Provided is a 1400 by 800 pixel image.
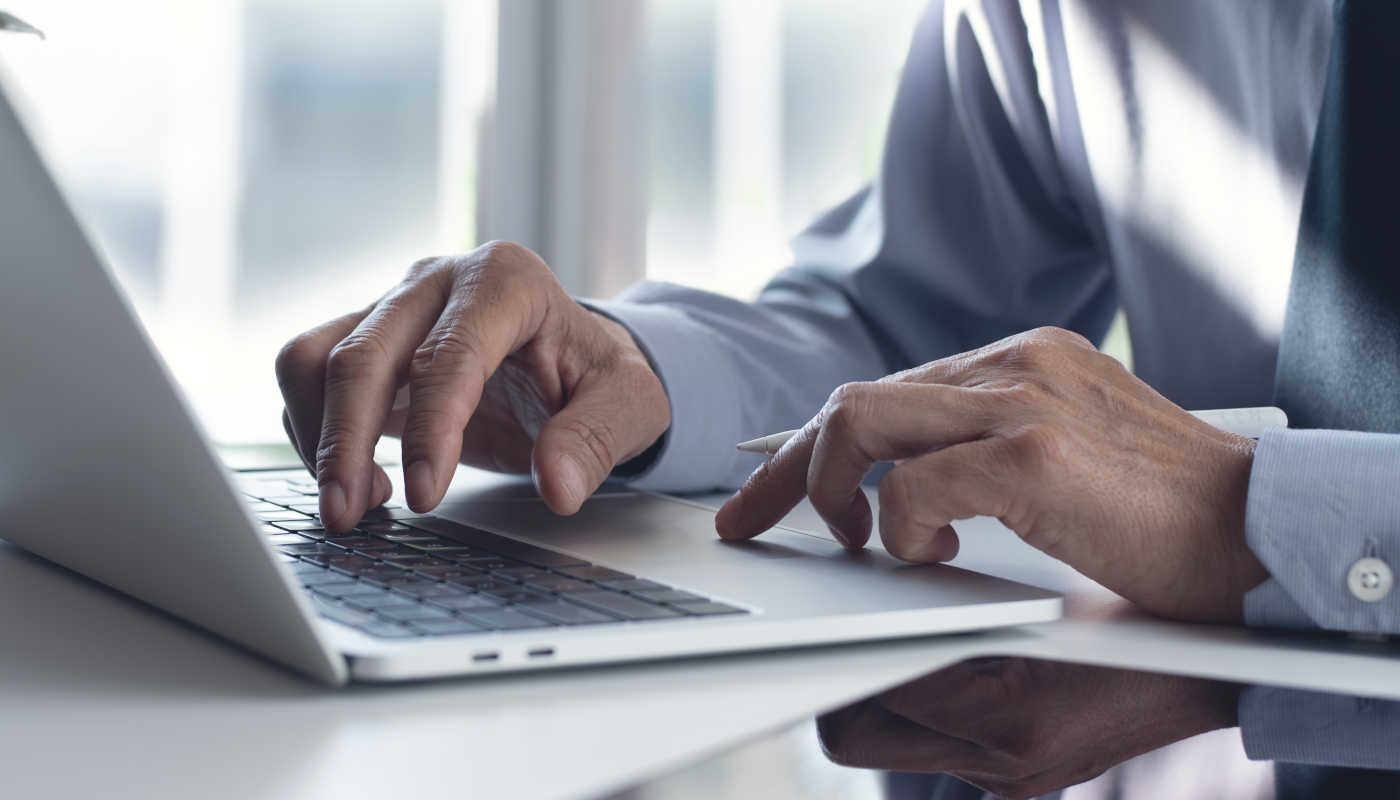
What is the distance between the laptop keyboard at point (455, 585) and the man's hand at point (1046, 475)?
12 centimetres

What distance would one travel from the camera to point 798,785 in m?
0.29

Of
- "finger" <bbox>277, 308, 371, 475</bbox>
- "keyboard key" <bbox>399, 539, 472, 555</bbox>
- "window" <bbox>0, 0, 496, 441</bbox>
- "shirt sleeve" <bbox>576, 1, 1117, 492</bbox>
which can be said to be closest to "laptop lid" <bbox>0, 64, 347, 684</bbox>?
"keyboard key" <bbox>399, 539, 472, 555</bbox>

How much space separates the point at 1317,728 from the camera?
1.14ft

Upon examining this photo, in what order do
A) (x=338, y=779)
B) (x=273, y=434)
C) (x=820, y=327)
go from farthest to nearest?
(x=273, y=434) < (x=820, y=327) < (x=338, y=779)

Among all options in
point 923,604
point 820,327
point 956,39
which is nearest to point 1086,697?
point 923,604

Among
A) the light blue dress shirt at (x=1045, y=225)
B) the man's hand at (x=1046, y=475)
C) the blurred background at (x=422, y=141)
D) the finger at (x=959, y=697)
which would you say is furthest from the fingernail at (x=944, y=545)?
the blurred background at (x=422, y=141)

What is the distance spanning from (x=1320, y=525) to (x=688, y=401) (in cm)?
41

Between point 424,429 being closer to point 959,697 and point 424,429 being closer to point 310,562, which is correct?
point 310,562

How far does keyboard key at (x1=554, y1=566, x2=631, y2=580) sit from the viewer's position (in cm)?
43

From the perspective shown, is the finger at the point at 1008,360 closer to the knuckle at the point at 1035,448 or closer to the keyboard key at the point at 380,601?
the knuckle at the point at 1035,448

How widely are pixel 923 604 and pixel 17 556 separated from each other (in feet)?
1.26

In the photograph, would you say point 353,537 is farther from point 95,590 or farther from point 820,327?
point 820,327

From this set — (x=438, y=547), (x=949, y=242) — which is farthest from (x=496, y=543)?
(x=949, y=242)

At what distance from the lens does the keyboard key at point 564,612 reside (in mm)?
366
